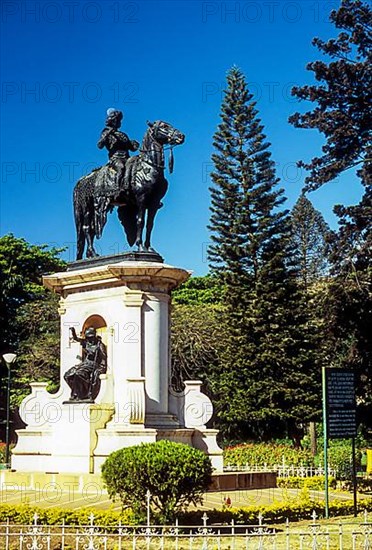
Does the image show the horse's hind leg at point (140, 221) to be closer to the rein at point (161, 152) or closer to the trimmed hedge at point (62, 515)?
the rein at point (161, 152)

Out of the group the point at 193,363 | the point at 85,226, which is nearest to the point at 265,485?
the point at 85,226

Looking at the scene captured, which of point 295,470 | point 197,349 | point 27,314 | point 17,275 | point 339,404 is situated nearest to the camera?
point 339,404

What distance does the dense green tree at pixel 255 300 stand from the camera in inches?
1309

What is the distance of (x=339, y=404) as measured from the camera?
1441 cm

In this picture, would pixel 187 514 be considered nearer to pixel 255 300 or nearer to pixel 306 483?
pixel 306 483

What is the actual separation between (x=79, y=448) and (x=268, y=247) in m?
20.4

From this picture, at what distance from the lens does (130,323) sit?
16531 millimetres

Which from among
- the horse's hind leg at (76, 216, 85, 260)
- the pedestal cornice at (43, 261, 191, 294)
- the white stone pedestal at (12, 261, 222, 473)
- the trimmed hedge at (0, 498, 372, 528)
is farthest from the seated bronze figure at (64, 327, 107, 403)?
the trimmed hedge at (0, 498, 372, 528)

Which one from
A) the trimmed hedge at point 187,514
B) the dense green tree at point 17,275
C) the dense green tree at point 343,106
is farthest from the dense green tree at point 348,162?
the dense green tree at point 17,275

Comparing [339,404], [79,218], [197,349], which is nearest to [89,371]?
[79,218]

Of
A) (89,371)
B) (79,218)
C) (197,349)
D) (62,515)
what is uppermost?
(79,218)

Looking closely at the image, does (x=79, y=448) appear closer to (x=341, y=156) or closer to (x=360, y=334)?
(x=360, y=334)

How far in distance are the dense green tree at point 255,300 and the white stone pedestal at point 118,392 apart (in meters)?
16.2

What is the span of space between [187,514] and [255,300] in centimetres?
2267
